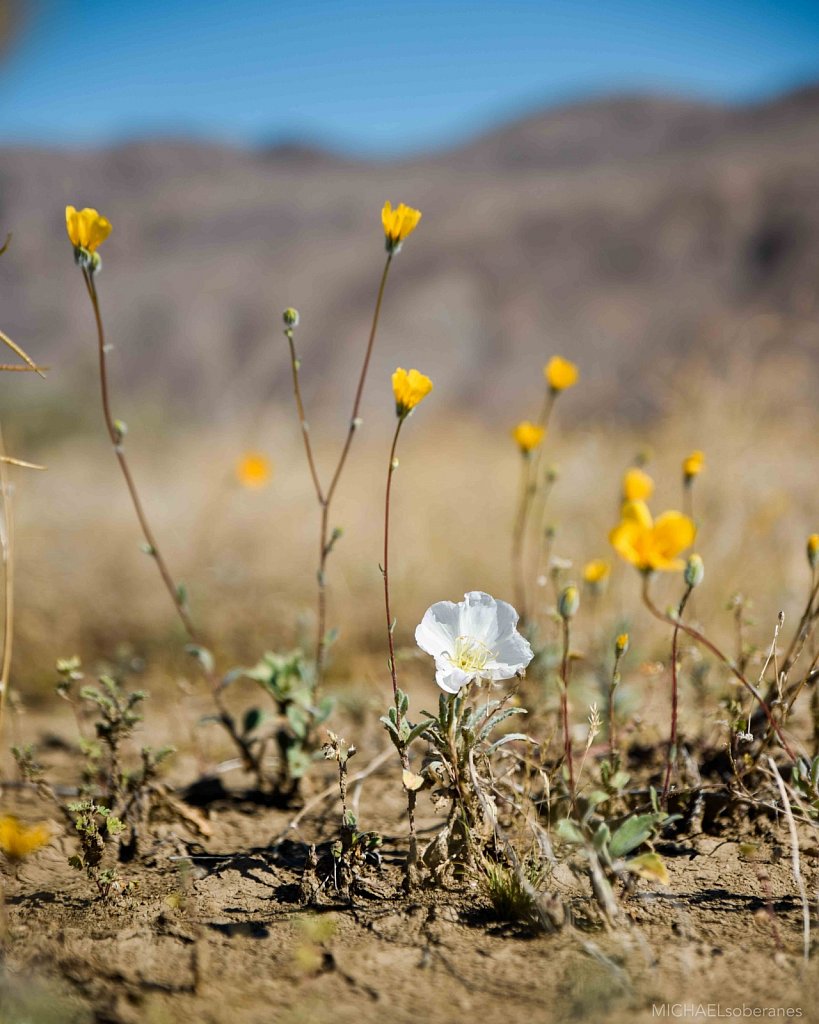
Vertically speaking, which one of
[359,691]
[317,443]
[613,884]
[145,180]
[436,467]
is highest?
[145,180]

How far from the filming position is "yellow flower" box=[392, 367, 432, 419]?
1.24 metres

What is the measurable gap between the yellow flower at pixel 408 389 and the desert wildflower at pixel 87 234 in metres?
0.60

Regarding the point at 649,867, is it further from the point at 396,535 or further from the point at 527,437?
the point at 396,535

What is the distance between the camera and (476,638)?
1.30 meters

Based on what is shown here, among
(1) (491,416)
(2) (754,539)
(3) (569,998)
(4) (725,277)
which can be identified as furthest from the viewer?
(4) (725,277)

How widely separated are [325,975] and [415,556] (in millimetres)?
2595

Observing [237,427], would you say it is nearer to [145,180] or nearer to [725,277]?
[725,277]

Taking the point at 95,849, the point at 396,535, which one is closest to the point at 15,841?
the point at 95,849

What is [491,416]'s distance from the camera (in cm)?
969

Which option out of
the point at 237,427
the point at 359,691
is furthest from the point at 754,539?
the point at 237,427

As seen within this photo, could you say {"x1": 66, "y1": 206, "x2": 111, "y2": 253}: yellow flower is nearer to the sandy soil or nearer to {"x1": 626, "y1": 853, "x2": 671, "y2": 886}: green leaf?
the sandy soil

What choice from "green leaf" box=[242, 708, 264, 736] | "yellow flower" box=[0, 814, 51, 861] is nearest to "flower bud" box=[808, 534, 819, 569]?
"green leaf" box=[242, 708, 264, 736]

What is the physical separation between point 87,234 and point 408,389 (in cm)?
66

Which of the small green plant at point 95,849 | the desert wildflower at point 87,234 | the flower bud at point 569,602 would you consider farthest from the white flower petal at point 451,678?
the desert wildflower at point 87,234
